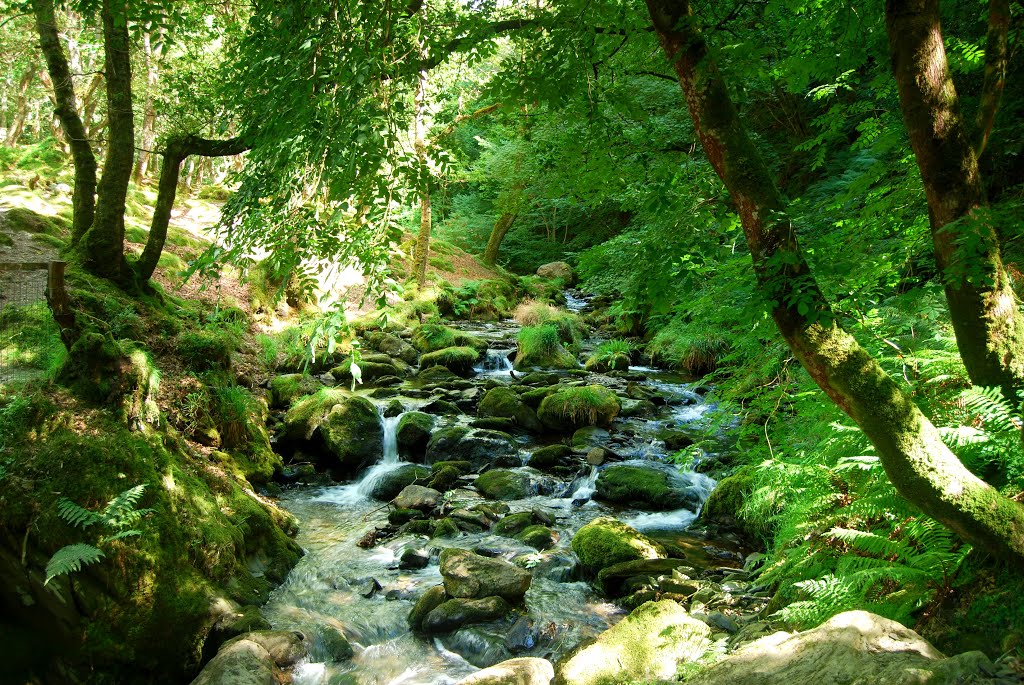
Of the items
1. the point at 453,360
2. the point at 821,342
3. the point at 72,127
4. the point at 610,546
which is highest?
the point at 72,127

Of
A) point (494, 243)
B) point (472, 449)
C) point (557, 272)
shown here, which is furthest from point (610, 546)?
point (494, 243)

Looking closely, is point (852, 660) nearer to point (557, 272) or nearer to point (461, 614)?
point (461, 614)

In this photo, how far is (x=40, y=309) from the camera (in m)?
7.53

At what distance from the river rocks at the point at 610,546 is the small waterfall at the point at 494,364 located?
26.7ft

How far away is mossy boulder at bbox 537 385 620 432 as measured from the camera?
439 inches

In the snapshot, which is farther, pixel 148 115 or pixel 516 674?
pixel 148 115

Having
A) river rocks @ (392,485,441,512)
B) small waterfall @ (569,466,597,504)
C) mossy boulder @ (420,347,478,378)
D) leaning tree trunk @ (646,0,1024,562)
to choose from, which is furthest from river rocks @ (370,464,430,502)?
leaning tree trunk @ (646,0,1024,562)

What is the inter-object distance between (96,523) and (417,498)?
4240mm

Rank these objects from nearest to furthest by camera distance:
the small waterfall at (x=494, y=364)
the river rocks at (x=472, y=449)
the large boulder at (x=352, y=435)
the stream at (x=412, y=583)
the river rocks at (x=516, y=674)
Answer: the river rocks at (x=516, y=674) → the stream at (x=412, y=583) → the large boulder at (x=352, y=435) → the river rocks at (x=472, y=449) → the small waterfall at (x=494, y=364)

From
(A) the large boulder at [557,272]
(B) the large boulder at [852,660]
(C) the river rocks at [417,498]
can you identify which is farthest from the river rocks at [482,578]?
(A) the large boulder at [557,272]

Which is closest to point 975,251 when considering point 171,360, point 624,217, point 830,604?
point 830,604

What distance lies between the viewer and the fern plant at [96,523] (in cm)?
403

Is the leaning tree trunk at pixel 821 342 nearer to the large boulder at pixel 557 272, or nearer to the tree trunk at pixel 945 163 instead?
the tree trunk at pixel 945 163

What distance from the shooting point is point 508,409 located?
11.5m
